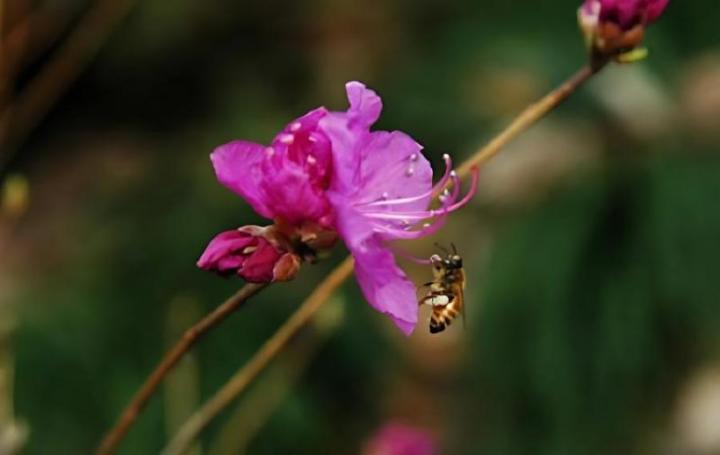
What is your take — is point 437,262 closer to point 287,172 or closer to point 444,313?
point 444,313

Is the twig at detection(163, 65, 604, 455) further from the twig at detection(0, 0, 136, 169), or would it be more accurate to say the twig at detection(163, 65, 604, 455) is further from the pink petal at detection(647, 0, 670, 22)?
the twig at detection(0, 0, 136, 169)

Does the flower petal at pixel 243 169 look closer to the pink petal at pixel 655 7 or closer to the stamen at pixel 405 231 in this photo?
the stamen at pixel 405 231

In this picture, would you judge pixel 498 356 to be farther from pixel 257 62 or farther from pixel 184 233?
pixel 257 62

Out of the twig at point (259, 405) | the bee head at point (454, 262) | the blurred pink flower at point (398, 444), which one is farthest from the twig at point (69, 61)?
the bee head at point (454, 262)

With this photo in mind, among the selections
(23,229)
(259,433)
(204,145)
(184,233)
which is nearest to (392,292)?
(259,433)

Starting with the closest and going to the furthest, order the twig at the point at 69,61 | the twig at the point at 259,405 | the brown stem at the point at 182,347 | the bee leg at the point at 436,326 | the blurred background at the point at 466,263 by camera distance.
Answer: the brown stem at the point at 182,347 < the bee leg at the point at 436,326 < the twig at the point at 259,405 < the blurred background at the point at 466,263 < the twig at the point at 69,61

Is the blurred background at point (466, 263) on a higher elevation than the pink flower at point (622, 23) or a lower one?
lower

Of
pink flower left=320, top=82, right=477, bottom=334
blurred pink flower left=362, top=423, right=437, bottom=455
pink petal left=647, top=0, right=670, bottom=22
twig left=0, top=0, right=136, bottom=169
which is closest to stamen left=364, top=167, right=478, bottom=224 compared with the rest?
pink flower left=320, top=82, right=477, bottom=334
